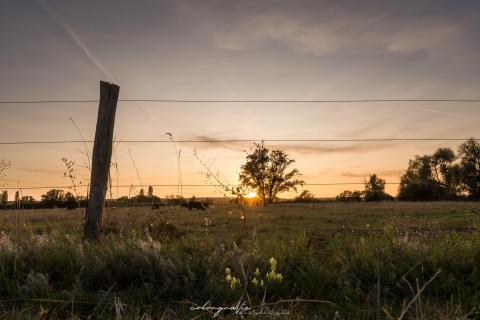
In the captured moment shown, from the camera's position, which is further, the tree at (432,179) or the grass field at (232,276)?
the tree at (432,179)

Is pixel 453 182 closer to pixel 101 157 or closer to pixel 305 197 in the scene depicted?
pixel 305 197

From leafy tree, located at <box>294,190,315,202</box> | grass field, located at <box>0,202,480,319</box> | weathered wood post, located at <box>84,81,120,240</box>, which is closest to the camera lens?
grass field, located at <box>0,202,480,319</box>

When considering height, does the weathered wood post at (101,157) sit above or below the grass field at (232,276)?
above

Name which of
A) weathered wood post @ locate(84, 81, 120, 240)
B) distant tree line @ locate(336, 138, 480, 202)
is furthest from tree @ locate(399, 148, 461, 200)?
weathered wood post @ locate(84, 81, 120, 240)

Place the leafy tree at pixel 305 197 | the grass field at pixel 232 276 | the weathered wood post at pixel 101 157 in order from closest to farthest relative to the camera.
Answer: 1. the grass field at pixel 232 276
2. the weathered wood post at pixel 101 157
3. the leafy tree at pixel 305 197

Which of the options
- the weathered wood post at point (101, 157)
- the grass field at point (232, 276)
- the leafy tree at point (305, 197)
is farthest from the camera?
the leafy tree at point (305, 197)

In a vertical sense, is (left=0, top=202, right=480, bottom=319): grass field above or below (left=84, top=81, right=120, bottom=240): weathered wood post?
below

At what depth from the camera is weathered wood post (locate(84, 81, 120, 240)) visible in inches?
266

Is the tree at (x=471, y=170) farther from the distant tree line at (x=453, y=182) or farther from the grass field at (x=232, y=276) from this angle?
the grass field at (x=232, y=276)

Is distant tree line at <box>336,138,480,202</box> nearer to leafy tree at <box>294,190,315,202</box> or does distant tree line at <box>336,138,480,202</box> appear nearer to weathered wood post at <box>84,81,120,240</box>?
leafy tree at <box>294,190,315,202</box>

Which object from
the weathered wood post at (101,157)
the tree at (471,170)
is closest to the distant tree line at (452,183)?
the tree at (471,170)

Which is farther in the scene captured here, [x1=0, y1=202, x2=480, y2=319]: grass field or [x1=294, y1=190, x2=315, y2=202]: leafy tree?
[x1=294, y1=190, x2=315, y2=202]: leafy tree

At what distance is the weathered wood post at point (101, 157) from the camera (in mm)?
6750

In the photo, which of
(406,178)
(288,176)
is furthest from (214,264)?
(406,178)
